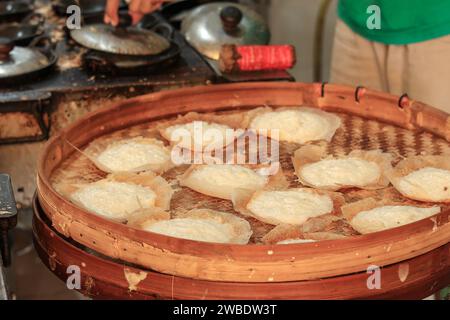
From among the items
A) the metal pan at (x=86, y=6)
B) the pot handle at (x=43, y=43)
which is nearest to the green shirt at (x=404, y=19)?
the pot handle at (x=43, y=43)

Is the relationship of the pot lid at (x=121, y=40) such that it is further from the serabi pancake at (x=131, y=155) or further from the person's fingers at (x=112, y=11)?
the serabi pancake at (x=131, y=155)

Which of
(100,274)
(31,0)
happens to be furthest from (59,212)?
(31,0)

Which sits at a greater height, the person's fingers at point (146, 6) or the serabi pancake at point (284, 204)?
the person's fingers at point (146, 6)

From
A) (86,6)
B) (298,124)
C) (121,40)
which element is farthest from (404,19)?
(86,6)

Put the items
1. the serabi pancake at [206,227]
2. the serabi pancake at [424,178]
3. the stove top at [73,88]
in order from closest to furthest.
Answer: the serabi pancake at [206,227], the serabi pancake at [424,178], the stove top at [73,88]

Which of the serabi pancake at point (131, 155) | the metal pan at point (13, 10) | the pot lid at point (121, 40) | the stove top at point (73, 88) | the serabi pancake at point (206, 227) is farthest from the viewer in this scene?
the metal pan at point (13, 10)

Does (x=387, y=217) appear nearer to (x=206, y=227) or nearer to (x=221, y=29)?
(x=206, y=227)
